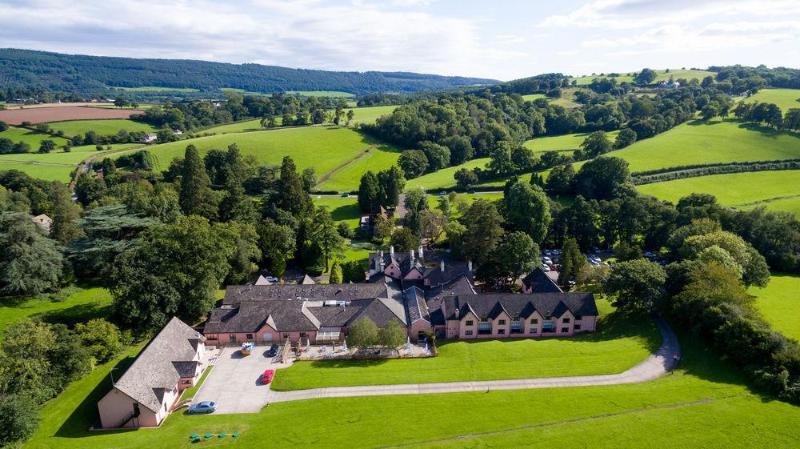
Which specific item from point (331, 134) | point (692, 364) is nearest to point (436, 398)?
point (692, 364)

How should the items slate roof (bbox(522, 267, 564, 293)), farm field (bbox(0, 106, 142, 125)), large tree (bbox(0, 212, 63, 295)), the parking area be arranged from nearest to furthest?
the parking area < large tree (bbox(0, 212, 63, 295)) < slate roof (bbox(522, 267, 564, 293)) < farm field (bbox(0, 106, 142, 125))

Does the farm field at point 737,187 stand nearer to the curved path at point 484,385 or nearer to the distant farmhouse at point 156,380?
the curved path at point 484,385

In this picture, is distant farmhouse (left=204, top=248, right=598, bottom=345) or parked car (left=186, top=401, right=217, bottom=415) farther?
distant farmhouse (left=204, top=248, right=598, bottom=345)

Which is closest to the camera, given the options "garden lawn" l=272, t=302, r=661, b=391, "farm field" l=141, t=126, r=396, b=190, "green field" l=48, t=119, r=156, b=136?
"garden lawn" l=272, t=302, r=661, b=391

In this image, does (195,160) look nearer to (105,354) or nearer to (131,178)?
(131,178)

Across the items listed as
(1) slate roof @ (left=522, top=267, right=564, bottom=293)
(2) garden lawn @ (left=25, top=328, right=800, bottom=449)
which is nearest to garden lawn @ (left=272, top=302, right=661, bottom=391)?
(2) garden lawn @ (left=25, top=328, right=800, bottom=449)

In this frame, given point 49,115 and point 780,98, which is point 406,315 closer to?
point 49,115

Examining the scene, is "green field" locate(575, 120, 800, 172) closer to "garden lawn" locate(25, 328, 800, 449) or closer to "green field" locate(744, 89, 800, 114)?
"green field" locate(744, 89, 800, 114)

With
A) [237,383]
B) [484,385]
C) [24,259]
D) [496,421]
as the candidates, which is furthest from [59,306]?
[496,421]

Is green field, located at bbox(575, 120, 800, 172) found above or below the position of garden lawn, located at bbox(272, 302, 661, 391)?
above
